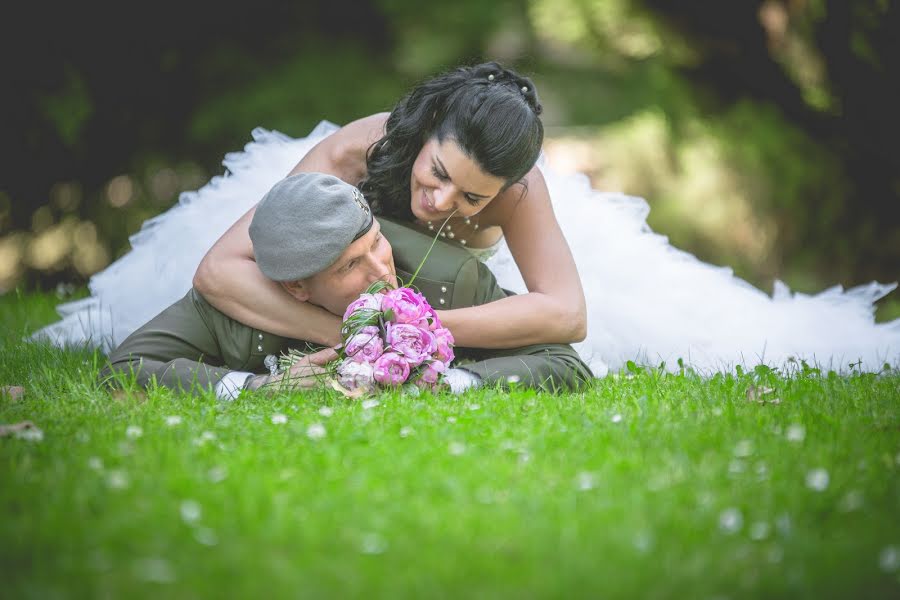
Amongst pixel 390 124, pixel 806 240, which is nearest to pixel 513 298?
pixel 390 124

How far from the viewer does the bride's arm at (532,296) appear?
3.40 m

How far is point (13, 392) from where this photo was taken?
3076 millimetres

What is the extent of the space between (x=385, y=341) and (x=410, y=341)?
9 centimetres

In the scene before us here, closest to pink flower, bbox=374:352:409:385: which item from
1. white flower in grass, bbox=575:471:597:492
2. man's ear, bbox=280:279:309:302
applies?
man's ear, bbox=280:279:309:302

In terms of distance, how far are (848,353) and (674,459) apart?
2440mm

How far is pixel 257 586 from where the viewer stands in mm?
1542

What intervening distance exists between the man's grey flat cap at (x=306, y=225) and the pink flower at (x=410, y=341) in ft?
1.17

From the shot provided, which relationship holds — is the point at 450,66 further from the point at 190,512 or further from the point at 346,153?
the point at 190,512

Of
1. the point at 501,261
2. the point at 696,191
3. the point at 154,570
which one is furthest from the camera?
the point at 696,191

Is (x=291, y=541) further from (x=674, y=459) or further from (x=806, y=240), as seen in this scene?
A: (x=806, y=240)

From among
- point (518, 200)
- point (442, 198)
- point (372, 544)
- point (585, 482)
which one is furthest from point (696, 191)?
point (372, 544)

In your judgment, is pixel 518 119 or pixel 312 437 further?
pixel 518 119

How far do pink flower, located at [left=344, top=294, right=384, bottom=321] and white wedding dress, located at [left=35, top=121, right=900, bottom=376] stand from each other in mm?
1351

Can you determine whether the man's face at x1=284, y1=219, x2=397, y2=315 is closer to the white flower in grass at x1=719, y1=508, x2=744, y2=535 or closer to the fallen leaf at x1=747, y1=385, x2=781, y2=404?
the fallen leaf at x1=747, y1=385, x2=781, y2=404
